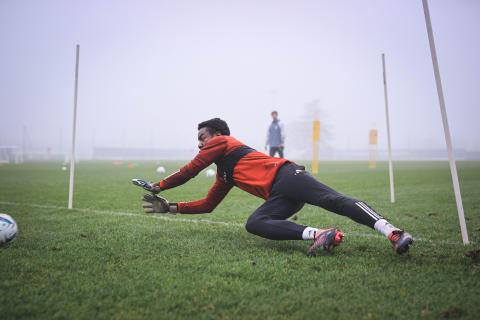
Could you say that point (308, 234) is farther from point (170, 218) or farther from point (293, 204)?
point (170, 218)

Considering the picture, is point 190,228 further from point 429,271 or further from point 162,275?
point 429,271

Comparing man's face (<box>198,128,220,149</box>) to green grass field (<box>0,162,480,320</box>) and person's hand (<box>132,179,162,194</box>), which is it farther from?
green grass field (<box>0,162,480,320</box>)

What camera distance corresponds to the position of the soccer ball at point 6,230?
13.2ft

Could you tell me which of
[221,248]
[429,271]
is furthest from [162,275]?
[429,271]

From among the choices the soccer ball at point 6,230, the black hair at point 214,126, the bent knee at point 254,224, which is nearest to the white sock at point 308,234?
the bent knee at point 254,224

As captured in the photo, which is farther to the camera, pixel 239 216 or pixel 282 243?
pixel 239 216

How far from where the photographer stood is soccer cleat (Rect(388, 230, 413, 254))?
3346 millimetres

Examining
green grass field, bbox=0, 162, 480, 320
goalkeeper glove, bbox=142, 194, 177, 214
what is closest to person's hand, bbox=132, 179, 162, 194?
goalkeeper glove, bbox=142, 194, 177, 214

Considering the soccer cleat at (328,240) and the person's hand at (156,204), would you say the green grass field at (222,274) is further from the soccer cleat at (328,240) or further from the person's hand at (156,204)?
the person's hand at (156,204)

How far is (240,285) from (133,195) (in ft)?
24.8

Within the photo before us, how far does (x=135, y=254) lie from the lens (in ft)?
12.5

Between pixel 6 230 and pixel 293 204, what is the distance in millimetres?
3058

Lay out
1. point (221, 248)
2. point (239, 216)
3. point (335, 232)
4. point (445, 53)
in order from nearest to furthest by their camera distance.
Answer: point (335, 232)
point (221, 248)
point (445, 53)
point (239, 216)

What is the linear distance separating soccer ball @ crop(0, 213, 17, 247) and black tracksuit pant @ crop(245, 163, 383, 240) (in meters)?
2.53
